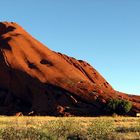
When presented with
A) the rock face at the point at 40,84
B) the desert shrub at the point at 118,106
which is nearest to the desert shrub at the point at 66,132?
the desert shrub at the point at 118,106

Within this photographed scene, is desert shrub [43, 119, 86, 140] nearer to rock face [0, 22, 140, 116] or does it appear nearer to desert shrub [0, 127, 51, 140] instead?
desert shrub [0, 127, 51, 140]

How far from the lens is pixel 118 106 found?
61.0 m

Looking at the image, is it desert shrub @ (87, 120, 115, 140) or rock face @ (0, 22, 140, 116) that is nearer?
desert shrub @ (87, 120, 115, 140)

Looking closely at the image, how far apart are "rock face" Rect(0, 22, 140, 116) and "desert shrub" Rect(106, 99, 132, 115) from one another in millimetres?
973

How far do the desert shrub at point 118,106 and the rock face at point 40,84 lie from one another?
0.97 meters

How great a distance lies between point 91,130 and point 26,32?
172ft

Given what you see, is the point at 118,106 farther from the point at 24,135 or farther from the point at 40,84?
the point at 24,135

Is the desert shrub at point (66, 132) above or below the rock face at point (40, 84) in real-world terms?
below

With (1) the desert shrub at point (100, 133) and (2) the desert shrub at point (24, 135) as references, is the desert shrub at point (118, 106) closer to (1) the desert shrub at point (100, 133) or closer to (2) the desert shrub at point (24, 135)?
(1) the desert shrub at point (100, 133)

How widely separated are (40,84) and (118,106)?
11734 mm

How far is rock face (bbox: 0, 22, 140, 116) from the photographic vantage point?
61.9 m

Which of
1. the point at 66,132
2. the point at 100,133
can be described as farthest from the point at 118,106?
the point at 100,133

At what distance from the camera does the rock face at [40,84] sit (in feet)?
203

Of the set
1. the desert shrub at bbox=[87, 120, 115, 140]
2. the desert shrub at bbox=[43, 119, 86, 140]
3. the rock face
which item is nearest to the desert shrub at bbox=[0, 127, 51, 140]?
the desert shrub at bbox=[43, 119, 86, 140]
